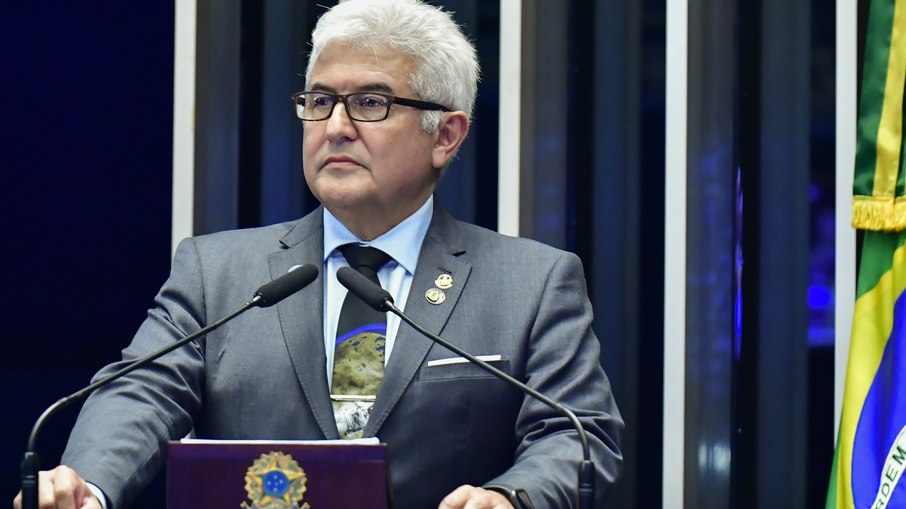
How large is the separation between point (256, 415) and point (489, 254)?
52cm

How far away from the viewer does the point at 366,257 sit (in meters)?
2.27

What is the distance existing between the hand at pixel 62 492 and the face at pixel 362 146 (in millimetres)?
737

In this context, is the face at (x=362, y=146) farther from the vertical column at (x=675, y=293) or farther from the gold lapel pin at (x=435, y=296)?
the vertical column at (x=675, y=293)

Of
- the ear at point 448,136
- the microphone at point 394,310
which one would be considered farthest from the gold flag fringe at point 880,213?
the microphone at point 394,310

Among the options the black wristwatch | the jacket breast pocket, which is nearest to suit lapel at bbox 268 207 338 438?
the jacket breast pocket

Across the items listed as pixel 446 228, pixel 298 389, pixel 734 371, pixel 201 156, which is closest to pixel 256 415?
pixel 298 389

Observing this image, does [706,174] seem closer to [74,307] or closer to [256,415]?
[256,415]

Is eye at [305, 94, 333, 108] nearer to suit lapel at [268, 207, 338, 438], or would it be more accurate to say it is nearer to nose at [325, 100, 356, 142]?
nose at [325, 100, 356, 142]

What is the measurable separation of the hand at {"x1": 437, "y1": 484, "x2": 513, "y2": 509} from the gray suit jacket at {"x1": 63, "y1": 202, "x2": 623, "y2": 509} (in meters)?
0.26

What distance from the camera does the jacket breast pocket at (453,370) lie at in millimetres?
2146

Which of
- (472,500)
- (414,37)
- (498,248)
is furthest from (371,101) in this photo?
(472,500)

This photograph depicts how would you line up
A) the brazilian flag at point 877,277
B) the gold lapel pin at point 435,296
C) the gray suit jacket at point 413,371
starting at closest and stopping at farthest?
1. the gray suit jacket at point 413,371
2. the gold lapel pin at point 435,296
3. the brazilian flag at point 877,277

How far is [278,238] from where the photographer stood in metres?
2.33

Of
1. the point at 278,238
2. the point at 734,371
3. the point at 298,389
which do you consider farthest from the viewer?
the point at 734,371
